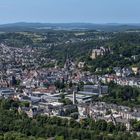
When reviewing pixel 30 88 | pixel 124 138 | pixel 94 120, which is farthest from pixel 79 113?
pixel 30 88

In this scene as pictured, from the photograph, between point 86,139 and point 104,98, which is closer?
point 86,139

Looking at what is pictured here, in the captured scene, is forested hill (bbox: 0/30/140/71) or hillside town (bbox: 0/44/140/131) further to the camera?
forested hill (bbox: 0/30/140/71)

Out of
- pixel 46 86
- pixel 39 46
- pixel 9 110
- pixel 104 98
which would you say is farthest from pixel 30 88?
pixel 39 46

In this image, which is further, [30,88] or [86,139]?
[30,88]

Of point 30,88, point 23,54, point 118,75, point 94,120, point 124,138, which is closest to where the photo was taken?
point 124,138

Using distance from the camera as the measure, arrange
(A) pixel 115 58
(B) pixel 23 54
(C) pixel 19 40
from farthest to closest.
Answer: (C) pixel 19 40 → (B) pixel 23 54 → (A) pixel 115 58

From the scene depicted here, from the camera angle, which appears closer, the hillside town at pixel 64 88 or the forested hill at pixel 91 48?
the hillside town at pixel 64 88

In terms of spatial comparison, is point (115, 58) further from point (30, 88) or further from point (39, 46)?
point (39, 46)

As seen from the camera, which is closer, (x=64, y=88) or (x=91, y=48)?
(x=64, y=88)

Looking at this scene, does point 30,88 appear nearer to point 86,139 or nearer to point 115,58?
point 115,58

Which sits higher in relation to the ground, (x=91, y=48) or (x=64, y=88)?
(x=91, y=48)
